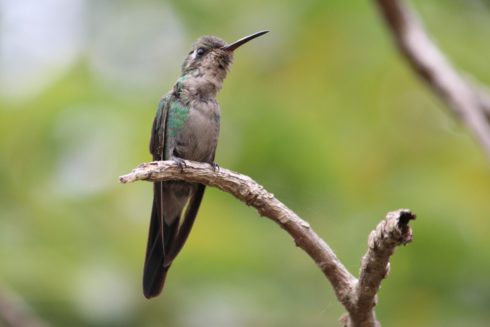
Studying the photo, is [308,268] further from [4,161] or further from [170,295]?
[4,161]

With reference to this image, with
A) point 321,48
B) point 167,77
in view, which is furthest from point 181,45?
point 321,48

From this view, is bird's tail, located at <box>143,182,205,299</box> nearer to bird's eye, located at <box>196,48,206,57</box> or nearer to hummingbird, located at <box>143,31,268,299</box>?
hummingbird, located at <box>143,31,268,299</box>

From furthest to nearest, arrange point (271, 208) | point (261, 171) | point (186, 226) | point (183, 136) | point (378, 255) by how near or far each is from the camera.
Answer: point (261, 171), point (183, 136), point (186, 226), point (271, 208), point (378, 255)

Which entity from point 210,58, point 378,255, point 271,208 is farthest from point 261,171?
point 378,255

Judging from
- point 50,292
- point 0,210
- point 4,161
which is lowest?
point 50,292

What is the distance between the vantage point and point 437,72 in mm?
5473

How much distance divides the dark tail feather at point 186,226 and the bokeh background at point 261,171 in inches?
33.8

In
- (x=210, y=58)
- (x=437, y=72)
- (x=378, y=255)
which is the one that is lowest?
(x=378, y=255)

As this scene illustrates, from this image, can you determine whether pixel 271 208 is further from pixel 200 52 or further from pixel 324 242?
pixel 200 52

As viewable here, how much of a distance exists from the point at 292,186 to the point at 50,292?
1.92 m

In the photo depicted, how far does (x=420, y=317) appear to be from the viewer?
541 centimetres

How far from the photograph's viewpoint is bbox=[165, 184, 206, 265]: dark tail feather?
441 cm

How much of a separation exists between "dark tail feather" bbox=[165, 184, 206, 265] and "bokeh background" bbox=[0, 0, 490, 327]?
2.82 ft

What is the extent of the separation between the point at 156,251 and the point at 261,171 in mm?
1597
